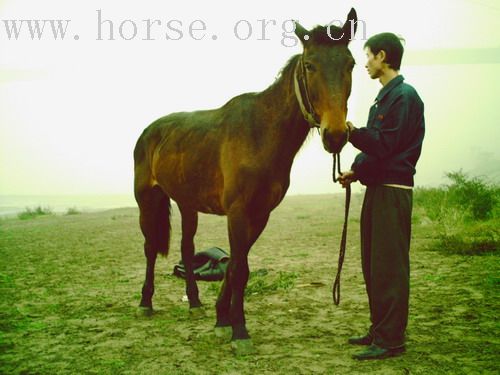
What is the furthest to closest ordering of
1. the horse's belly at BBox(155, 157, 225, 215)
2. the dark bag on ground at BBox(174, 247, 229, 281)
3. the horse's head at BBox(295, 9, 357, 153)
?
1. the dark bag on ground at BBox(174, 247, 229, 281)
2. the horse's belly at BBox(155, 157, 225, 215)
3. the horse's head at BBox(295, 9, 357, 153)

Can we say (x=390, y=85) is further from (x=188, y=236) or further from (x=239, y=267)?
(x=188, y=236)

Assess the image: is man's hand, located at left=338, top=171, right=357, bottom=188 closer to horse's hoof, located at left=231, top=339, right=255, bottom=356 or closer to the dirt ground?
the dirt ground

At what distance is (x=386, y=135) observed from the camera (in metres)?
3.12

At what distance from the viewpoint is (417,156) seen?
3.29 metres

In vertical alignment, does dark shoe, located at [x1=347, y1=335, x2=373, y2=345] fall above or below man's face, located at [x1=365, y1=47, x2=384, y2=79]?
below

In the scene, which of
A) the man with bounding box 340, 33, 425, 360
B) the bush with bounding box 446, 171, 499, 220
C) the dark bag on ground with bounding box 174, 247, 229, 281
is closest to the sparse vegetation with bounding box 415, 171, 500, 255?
the bush with bounding box 446, 171, 499, 220

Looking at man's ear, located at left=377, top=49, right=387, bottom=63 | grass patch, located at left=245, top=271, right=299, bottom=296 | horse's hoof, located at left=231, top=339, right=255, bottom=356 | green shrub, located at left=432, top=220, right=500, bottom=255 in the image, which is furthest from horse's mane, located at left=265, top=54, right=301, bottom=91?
green shrub, located at left=432, top=220, right=500, bottom=255

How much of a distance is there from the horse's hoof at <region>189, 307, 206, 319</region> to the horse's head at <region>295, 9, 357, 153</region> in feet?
8.60

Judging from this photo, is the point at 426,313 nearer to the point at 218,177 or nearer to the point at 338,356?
the point at 338,356

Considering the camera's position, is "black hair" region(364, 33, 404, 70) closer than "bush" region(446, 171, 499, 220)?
Yes

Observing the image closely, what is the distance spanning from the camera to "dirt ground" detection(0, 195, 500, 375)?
3.28m

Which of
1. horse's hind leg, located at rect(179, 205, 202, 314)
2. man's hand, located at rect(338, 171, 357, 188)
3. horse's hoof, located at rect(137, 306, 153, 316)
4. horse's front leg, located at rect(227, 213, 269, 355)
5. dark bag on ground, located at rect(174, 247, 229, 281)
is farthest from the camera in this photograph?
dark bag on ground, located at rect(174, 247, 229, 281)

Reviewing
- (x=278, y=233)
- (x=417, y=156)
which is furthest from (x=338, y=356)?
(x=278, y=233)

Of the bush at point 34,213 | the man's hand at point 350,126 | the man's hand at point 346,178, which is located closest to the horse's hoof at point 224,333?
the man's hand at point 346,178
